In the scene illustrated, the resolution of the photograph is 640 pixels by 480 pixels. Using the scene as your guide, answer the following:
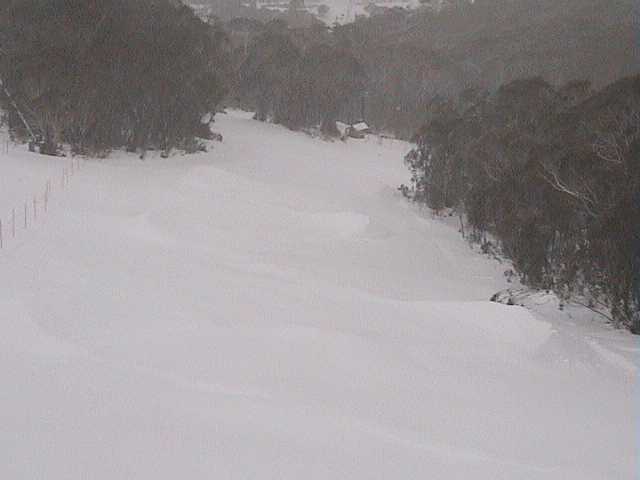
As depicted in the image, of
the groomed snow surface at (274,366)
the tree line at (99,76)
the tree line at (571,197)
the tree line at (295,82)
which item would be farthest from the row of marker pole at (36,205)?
the tree line at (295,82)

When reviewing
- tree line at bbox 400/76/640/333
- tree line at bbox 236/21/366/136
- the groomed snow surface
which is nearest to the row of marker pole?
the groomed snow surface

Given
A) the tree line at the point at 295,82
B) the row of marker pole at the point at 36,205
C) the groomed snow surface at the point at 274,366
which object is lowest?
the groomed snow surface at the point at 274,366

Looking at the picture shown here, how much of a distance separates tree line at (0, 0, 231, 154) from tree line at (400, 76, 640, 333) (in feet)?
40.1

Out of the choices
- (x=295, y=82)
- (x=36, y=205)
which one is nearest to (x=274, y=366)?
(x=36, y=205)

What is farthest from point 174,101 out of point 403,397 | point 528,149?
point 403,397

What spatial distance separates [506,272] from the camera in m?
15.2

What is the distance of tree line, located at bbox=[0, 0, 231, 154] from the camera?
70.1ft

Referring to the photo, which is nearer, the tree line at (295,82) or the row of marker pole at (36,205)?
the row of marker pole at (36,205)

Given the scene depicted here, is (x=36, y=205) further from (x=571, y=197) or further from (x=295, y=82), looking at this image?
(x=295, y=82)

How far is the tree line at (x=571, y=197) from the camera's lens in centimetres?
1131

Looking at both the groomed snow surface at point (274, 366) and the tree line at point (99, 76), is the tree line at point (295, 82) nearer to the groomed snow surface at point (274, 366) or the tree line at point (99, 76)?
the tree line at point (99, 76)

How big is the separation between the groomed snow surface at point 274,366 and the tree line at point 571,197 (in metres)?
1.08

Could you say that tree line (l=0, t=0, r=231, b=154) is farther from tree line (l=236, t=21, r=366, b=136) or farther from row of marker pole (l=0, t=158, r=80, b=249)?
tree line (l=236, t=21, r=366, b=136)

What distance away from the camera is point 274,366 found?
7402 millimetres
